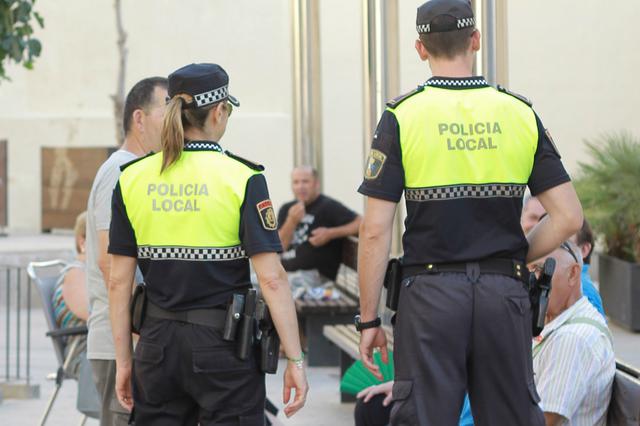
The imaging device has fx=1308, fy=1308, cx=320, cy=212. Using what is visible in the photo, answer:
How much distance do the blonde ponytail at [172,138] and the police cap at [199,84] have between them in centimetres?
6

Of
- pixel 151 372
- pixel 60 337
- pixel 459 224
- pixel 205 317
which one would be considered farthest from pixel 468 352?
pixel 60 337

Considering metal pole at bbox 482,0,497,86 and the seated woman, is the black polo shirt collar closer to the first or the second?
metal pole at bbox 482,0,497,86

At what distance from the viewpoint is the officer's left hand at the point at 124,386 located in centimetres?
383

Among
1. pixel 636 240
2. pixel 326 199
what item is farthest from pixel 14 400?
pixel 636 240

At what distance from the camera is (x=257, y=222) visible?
3535 millimetres

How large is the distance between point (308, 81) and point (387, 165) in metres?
7.34

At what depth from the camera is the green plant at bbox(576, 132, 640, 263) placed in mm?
8852

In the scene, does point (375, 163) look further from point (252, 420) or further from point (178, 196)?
point (252, 420)

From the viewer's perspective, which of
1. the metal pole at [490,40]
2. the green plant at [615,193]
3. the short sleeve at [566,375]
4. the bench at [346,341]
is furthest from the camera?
the green plant at [615,193]

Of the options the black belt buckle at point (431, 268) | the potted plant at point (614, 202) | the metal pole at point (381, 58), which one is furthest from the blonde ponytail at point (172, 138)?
the potted plant at point (614, 202)

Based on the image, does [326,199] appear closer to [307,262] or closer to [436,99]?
[307,262]

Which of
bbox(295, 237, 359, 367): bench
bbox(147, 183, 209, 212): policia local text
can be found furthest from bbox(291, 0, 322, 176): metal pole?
bbox(147, 183, 209, 212): policia local text

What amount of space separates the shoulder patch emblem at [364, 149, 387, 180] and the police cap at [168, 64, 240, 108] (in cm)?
48

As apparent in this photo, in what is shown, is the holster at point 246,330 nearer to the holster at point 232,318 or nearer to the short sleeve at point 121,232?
the holster at point 232,318
